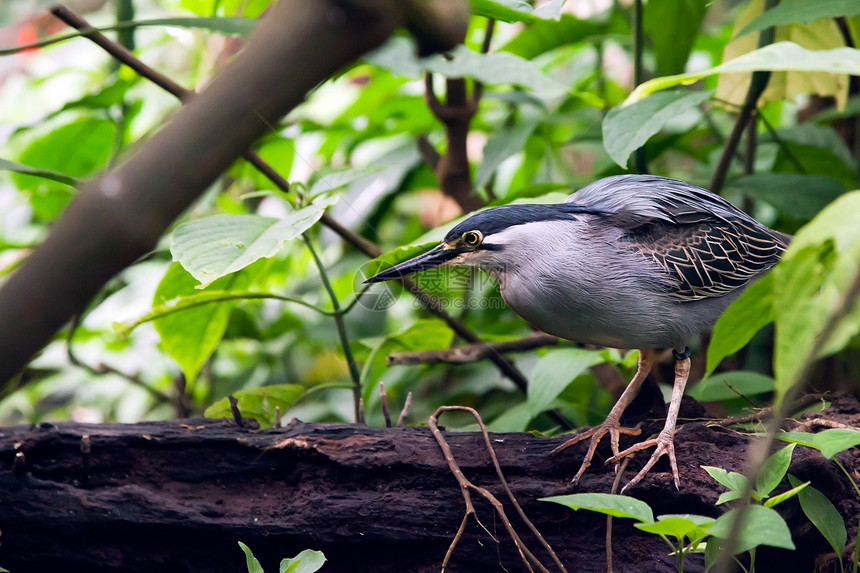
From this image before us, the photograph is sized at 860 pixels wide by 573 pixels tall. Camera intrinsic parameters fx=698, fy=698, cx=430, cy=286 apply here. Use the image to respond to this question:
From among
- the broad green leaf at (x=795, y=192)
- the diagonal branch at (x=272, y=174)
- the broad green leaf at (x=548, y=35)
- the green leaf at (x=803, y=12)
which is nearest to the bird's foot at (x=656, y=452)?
the diagonal branch at (x=272, y=174)

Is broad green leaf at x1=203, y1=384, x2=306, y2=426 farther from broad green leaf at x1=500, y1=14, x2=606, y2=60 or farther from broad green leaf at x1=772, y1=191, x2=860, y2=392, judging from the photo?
broad green leaf at x1=772, y1=191, x2=860, y2=392

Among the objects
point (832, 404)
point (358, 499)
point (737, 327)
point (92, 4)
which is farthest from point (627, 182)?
point (92, 4)

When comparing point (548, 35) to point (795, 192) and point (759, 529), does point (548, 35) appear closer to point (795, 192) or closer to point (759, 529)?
point (795, 192)

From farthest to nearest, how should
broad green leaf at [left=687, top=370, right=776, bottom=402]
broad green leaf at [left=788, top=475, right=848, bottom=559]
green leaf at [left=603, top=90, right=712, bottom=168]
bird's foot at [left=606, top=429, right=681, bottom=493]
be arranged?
broad green leaf at [left=687, top=370, right=776, bottom=402]
green leaf at [left=603, top=90, right=712, bottom=168]
bird's foot at [left=606, top=429, right=681, bottom=493]
broad green leaf at [left=788, top=475, right=848, bottom=559]

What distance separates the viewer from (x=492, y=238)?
2.57 meters

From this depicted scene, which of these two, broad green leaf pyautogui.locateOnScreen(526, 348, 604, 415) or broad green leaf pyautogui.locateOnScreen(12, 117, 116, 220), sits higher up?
broad green leaf pyautogui.locateOnScreen(12, 117, 116, 220)

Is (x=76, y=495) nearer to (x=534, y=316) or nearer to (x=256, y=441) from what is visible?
(x=256, y=441)

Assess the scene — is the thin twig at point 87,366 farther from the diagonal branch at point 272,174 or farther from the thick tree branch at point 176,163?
the thick tree branch at point 176,163

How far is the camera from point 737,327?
153cm

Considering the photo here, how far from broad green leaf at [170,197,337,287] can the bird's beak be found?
0.37 m

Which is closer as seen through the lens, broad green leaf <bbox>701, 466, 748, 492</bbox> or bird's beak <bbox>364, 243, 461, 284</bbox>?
broad green leaf <bbox>701, 466, 748, 492</bbox>

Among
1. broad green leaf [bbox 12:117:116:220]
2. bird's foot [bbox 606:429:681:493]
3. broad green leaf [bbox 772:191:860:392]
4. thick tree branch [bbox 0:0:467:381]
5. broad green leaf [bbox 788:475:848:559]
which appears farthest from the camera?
broad green leaf [bbox 12:117:116:220]

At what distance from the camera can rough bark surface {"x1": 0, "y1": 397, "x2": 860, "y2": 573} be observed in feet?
6.75

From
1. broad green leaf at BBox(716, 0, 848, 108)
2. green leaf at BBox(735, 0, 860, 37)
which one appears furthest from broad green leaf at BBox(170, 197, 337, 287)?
broad green leaf at BBox(716, 0, 848, 108)
